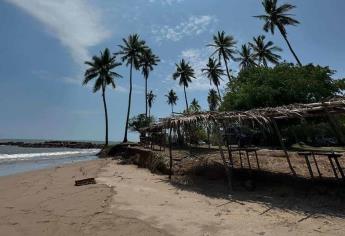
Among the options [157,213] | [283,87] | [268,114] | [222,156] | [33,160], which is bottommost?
[157,213]

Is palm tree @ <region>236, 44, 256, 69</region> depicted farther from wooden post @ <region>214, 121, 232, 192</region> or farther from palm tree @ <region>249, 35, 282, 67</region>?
wooden post @ <region>214, 121, 232, 192</region>

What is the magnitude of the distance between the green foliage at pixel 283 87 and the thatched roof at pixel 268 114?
39.2ft

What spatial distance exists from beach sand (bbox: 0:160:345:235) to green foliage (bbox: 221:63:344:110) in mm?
14097

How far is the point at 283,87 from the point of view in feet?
80.0

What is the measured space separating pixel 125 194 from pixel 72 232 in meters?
3.73

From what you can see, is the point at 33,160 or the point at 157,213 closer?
the point at 157,213

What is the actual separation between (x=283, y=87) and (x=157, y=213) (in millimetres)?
18406

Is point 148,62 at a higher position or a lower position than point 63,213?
higher

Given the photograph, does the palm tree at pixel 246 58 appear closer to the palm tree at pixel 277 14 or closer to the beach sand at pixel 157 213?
the palm tree at pixel 277 14

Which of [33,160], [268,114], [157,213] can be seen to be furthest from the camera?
[33,160]

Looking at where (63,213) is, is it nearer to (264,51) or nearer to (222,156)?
(222,156)

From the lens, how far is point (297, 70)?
26.1 meters

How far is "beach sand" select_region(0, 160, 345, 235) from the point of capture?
716cm

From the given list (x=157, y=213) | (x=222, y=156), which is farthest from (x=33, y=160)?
(x=157, y=213)
